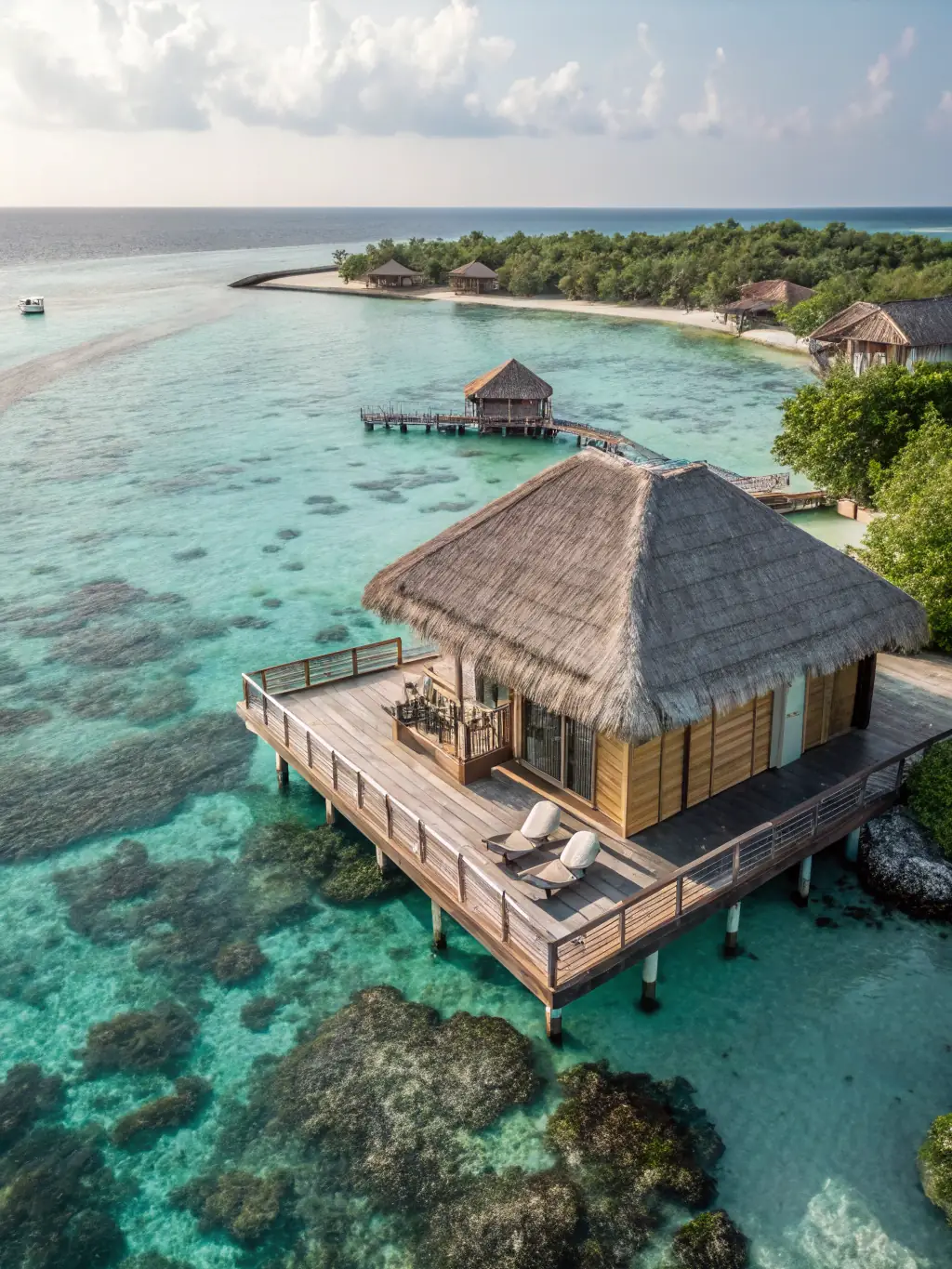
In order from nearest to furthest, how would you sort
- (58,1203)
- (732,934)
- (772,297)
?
(58,1203) < (732,934) < (772,297)

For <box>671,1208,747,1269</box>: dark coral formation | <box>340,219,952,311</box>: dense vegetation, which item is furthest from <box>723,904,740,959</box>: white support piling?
<box>340,219,952,311</box>: dense vegetation

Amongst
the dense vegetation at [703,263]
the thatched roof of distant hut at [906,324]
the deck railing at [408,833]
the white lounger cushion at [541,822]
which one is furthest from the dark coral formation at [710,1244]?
the dense vegetation at [703,263]

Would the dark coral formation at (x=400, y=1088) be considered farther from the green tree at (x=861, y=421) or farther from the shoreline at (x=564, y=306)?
the shoreline at (x=564, y=306)

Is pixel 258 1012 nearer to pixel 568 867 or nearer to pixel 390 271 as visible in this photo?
pixel 568 867

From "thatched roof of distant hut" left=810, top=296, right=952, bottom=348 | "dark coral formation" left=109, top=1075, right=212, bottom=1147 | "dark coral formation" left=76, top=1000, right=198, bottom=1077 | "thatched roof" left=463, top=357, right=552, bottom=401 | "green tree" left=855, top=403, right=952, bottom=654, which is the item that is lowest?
"dark coral formation" left=76, top=1000, right=198, bottom=1077

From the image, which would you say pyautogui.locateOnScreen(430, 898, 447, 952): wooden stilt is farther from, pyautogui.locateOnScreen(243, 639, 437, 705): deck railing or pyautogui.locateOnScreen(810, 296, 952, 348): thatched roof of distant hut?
→ pyautogui.locateOnScreen(810, 296, 952, 348): thatched roof of distant hut

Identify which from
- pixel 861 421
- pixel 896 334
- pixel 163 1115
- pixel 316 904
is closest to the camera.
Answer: pixel 163 1115

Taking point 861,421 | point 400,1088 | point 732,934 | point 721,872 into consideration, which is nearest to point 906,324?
point 861,421
